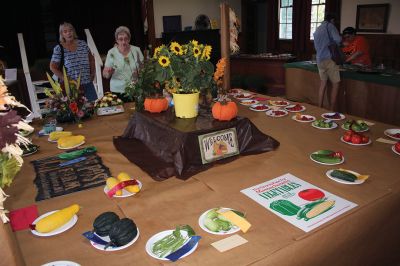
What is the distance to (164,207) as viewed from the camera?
4.17ft

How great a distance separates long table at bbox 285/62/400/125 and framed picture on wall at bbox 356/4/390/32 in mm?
2516

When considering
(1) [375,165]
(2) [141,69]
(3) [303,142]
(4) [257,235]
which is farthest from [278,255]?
(2) [141,69]

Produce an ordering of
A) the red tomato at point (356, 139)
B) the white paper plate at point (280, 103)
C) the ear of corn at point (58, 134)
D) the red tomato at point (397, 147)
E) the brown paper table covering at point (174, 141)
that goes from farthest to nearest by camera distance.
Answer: the white paper plate at point (280, 103), the ear of corn at point (58, 134), the red tomato at point (356, 139), the red tomato at point (397, 147), the brown paper table covering at point (174, 141)

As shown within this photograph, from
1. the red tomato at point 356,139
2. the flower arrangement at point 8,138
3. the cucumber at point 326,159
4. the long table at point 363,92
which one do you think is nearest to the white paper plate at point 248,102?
the long table at point 363,92

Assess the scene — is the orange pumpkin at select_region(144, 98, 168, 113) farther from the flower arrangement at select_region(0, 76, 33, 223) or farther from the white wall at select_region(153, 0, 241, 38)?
the white wall at select_region(153, 0, 241, 38)

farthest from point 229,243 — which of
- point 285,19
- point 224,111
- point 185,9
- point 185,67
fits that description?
point 285,19

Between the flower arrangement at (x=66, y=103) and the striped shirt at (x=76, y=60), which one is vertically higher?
the striped shirt at (x=76, y=60)

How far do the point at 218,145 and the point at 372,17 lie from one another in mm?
6075

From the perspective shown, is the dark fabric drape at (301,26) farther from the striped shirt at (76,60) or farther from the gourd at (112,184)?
the gourd at (112,184)

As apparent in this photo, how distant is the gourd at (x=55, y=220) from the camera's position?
3.70 ft

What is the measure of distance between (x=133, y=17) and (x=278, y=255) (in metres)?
8.34

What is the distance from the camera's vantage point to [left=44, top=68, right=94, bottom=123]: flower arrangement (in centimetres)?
228

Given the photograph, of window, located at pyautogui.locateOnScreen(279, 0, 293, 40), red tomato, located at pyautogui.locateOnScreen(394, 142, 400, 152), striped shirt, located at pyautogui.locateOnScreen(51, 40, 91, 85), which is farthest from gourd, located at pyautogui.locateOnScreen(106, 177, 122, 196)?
window, located at pyautogui.locateOnScreen(279, 0, 293, 40)

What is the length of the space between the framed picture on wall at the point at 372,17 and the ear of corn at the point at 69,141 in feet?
20.3
